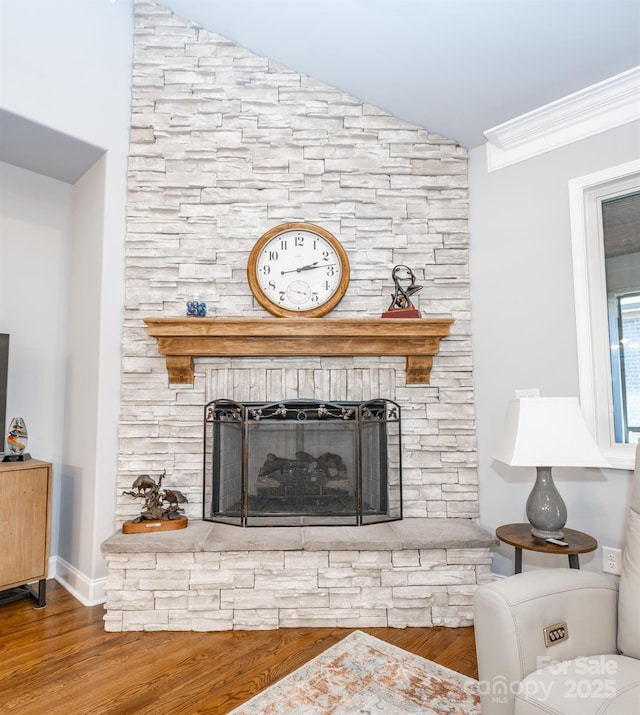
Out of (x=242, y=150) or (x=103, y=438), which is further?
(x=242, y=150)

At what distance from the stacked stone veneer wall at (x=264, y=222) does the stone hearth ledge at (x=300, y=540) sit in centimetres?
30

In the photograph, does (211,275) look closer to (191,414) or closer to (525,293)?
(191,414)

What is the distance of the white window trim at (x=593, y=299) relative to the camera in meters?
2.32

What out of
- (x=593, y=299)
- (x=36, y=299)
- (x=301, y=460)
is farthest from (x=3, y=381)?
(x=593, y=299)

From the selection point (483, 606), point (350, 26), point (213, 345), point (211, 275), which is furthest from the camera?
point (211, 275)

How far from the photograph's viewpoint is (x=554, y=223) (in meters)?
2.53

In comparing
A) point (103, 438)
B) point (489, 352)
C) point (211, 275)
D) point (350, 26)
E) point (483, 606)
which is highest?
point (350, 26)

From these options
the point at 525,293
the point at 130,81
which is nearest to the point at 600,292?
the point at 525,293

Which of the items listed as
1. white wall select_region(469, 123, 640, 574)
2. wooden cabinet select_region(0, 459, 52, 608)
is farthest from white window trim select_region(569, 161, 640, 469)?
wooden cabinet select_region(0, 459, 52, 608)

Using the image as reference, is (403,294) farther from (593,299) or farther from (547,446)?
(547,446)

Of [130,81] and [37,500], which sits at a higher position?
[130,81]

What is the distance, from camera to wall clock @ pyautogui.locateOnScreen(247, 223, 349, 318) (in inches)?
107

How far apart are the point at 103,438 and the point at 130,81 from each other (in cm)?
206

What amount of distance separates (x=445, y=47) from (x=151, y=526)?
2733mm
